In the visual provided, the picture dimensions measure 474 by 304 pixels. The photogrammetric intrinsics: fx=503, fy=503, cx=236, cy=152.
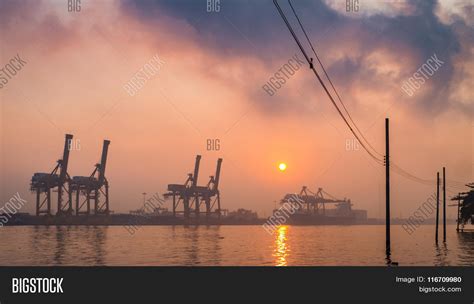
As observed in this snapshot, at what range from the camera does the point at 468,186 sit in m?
80.9

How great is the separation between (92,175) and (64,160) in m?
15.4

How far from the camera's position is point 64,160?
589 ft
